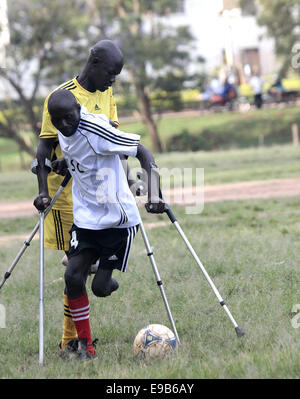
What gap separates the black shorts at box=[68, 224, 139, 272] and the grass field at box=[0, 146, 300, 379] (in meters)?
0.68

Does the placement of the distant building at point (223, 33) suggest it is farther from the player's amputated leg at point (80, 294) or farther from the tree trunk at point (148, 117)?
the player's amputated leg at point (80, 294)

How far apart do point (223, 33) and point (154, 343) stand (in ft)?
165

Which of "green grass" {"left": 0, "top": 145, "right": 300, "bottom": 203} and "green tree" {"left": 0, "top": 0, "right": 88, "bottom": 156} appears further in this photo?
"green tree" {"left": 0, "top": 0, "right": 88, "bottom": 156}

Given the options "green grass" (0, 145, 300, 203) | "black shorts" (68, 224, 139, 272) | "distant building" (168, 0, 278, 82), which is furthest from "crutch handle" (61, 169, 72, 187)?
"distant building" (168, 0, 278, 82)

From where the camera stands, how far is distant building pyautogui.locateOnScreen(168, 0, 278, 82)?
52.3 m

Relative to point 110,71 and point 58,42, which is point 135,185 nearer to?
point 110,71

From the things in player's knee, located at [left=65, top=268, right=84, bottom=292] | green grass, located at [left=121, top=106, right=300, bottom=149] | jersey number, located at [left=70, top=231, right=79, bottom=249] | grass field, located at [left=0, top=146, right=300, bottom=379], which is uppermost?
jersey number, located at [left=70, top=231, right=79, bottom=249]

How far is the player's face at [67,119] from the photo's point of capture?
4871mm

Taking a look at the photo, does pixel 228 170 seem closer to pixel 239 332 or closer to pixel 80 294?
pixel 239 332

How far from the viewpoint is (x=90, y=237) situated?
5121mm

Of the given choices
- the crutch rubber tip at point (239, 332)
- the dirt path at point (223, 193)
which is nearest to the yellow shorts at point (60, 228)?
the crutch rubber tip at point (239, 332)

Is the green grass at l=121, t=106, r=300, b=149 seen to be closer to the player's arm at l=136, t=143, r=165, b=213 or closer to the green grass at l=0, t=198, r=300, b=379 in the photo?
the green grass at l=0, t=198, r=300, b=379
